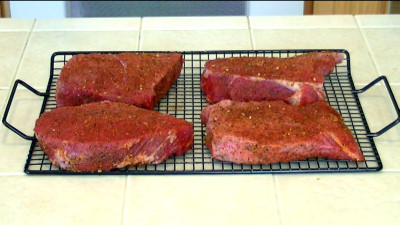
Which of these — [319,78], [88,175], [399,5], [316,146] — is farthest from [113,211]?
[399,5]

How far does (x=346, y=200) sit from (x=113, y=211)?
503 millimetres

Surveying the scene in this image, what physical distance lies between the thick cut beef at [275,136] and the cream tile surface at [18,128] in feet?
1.45

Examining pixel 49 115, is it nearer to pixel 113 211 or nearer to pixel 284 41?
pixel 113 211

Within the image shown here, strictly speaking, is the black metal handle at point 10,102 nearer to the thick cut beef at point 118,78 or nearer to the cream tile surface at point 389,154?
the thick cut beef at point 118,78

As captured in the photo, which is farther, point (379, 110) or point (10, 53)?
point (10, 53)

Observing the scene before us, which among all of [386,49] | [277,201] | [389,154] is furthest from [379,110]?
[277,201]

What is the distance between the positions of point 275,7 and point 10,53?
137 centimetres

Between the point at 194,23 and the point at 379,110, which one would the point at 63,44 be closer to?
the point at 194,23

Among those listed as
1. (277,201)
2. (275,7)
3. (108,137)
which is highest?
(108,137)

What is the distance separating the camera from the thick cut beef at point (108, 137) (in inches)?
54.2

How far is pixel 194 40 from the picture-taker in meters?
1.92

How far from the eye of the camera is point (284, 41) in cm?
192

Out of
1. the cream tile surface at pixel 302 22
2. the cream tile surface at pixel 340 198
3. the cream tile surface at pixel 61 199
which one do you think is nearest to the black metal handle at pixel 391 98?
the cream tile surface at pixel 340 198

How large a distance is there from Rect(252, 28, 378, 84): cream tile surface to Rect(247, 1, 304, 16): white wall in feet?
2.87
